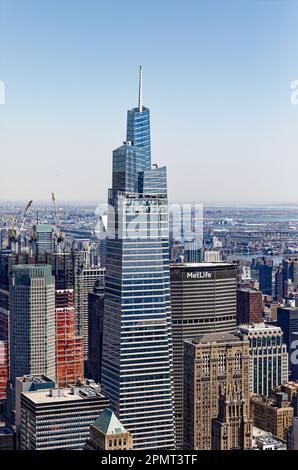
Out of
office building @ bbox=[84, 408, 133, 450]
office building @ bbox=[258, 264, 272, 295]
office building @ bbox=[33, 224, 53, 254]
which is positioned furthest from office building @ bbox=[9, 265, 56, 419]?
office building @ bbox=[84, 408, 133, 450]

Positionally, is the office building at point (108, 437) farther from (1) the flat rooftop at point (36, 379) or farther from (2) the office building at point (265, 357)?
(2) the office building at point (265, 357)

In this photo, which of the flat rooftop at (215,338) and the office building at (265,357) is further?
the office building at (265,357)

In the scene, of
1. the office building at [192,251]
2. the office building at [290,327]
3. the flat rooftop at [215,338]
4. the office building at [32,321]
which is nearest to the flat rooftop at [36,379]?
the office building at [32,321]

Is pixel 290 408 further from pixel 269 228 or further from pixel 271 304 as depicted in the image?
pixel 271 304

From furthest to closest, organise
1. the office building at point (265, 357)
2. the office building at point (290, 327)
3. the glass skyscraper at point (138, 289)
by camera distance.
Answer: the office building at point (290, 327) < the office building at point (265, 357) < the glass skyscraper at point (138, 289)

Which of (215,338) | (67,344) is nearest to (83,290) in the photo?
(67,344)

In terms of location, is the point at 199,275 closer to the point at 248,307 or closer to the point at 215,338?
the point at 248,307
